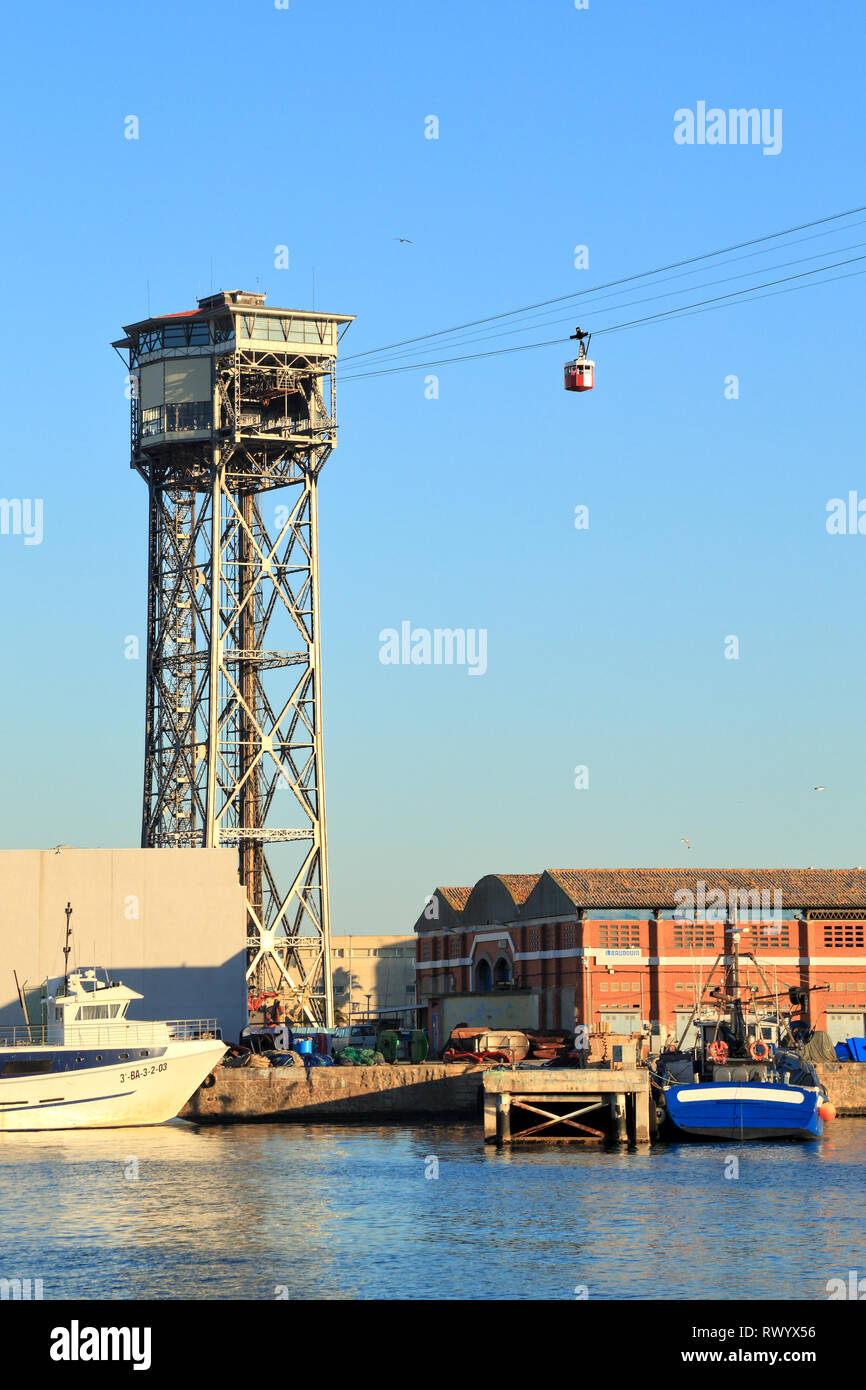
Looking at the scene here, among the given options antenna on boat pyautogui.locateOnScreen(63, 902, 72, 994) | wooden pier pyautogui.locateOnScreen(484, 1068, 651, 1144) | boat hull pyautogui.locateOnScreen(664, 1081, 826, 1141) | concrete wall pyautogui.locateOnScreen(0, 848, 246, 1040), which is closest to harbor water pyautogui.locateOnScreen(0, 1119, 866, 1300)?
boat hull pyautogui.locateOnScreen(664, 1081, 826, 1141)

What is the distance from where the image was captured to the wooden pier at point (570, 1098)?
237 feet

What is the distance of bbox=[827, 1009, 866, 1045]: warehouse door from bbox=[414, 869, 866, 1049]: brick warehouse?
6cm

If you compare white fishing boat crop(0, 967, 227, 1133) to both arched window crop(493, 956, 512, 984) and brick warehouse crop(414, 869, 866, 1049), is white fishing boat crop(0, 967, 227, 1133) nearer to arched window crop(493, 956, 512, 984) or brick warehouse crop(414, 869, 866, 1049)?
brick warehouse crop(414, 869, 866, 1049)

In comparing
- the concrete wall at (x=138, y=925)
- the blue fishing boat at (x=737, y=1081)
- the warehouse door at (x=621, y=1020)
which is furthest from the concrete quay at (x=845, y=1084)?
the concrete wall at (x=138, y=925)

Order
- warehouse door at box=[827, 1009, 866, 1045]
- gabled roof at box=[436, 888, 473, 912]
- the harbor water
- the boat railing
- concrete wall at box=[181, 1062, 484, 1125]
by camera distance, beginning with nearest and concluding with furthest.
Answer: the harbor water, the boat railing, concrete wall at box=[181, 1062, 484, 1125], warehouse door at box=[827, 1009, 866, 1045], gabled roof at box=[436, 888, 473, 912]

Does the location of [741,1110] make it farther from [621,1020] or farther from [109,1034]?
[621,1020]

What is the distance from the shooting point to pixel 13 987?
295 feet

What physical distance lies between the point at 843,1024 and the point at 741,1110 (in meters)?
31.3

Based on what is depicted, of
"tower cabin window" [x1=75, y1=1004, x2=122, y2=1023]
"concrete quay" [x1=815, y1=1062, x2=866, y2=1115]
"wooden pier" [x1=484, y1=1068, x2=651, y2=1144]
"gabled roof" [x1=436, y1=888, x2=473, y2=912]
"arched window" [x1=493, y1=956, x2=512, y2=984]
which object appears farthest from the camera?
"gabled roof" [x1=436, y1=888, x2=473, y2=912]

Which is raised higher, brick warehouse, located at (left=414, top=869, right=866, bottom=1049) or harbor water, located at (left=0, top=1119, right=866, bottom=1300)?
brick warehouse, located at (left=414, top=869, right=866, bottom=1049)

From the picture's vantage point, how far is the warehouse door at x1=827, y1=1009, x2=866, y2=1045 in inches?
4008
